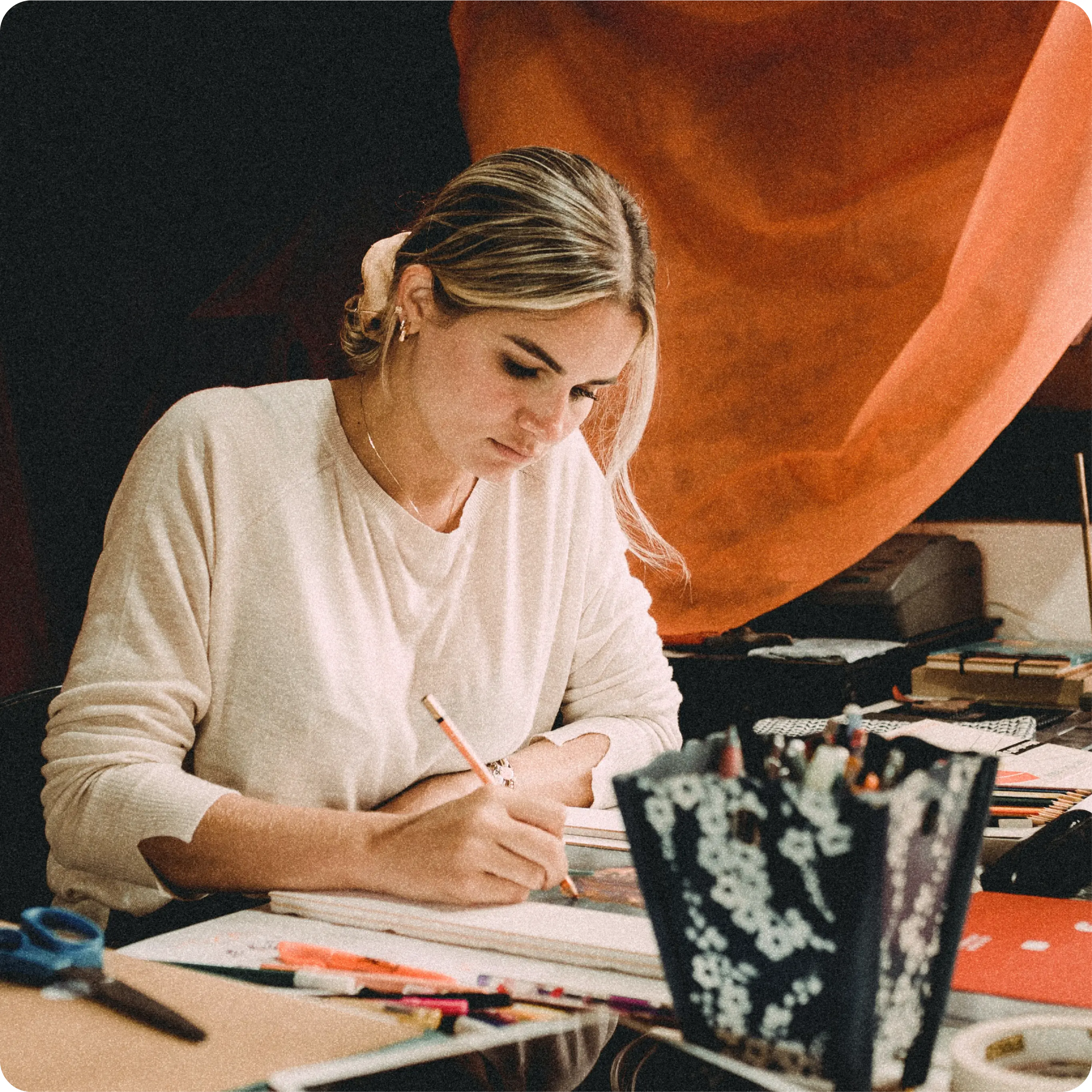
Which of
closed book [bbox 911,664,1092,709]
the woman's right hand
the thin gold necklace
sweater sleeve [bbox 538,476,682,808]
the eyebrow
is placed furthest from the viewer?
closed book [bbox 911,664,1092,709]

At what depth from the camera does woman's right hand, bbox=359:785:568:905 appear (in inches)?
32.7

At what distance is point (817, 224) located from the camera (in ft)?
5.68

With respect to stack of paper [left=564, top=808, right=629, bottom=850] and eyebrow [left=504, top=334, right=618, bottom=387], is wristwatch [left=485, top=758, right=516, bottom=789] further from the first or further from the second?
eyebrow [left=504, top=334, right=618, bottom=387]

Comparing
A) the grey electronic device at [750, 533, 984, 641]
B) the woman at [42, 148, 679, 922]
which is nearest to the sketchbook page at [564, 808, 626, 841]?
the woman at [42, 148, 679, 922]

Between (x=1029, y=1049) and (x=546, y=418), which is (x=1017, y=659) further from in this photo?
(x=1029, y=1049)

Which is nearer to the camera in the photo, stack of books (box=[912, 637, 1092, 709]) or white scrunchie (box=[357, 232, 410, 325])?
white scrunchie (box=[357, 232, 410, 325])

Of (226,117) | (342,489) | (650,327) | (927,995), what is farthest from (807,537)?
(927,995)

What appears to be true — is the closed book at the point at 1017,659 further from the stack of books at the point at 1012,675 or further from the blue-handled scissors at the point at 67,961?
the blue-handled scissors at the point at 67,961

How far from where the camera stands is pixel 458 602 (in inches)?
49.8

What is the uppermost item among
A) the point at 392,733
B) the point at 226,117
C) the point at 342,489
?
the point at 226,117

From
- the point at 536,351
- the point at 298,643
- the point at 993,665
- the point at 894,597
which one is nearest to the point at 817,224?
the point at 894,597

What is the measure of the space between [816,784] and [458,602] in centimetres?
78

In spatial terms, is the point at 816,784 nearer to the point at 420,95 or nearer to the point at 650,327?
the point at 650,327

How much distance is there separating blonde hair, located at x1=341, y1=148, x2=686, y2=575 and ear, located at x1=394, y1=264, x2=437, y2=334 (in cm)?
1
